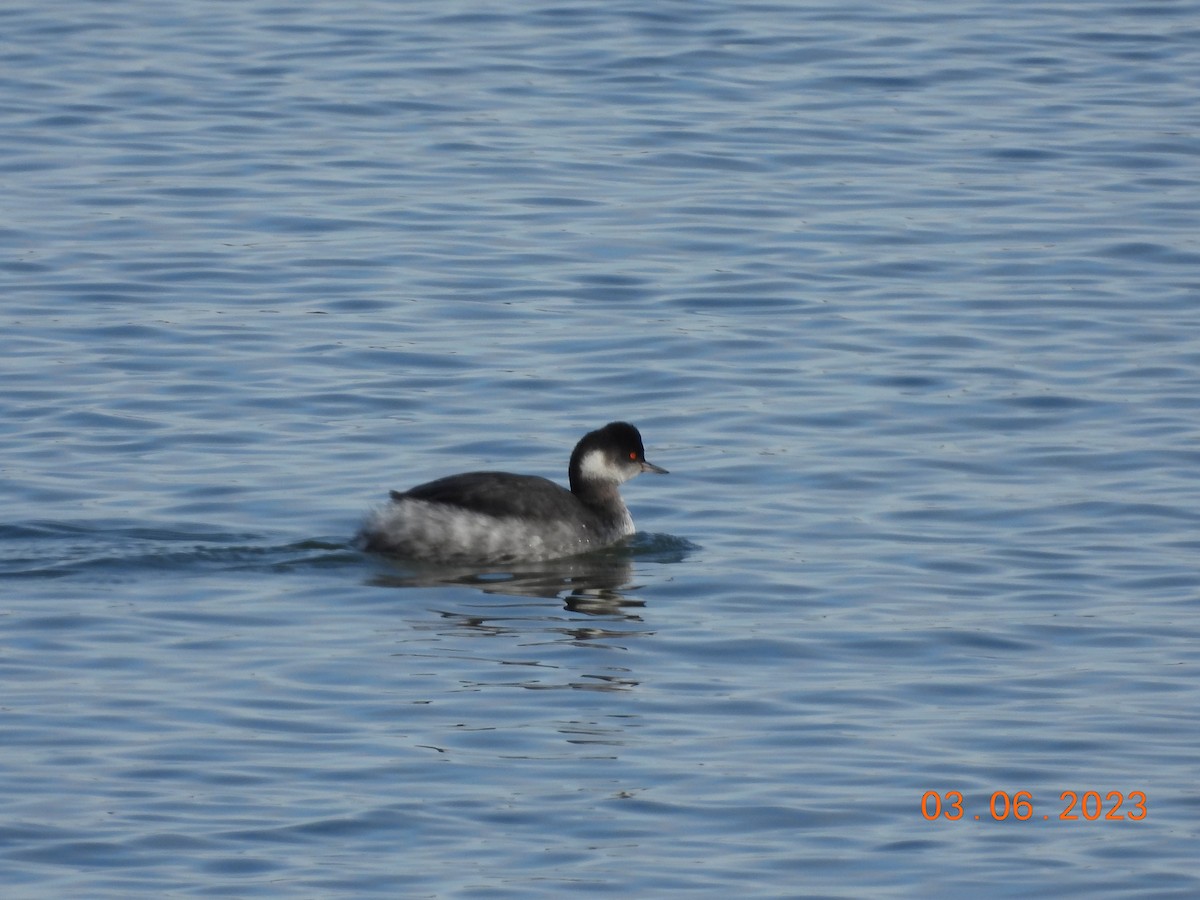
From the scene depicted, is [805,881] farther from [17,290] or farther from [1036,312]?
[17,290]

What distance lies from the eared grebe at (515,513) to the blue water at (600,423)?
0.68ft

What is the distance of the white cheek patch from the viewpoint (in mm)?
13734

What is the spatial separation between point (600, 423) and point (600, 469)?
1.45 m

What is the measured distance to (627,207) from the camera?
20844mm

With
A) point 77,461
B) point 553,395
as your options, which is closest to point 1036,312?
point 553,395

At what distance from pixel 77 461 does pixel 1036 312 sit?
7417mm

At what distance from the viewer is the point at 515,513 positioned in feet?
42.5

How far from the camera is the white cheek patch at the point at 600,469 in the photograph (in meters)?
13.7
